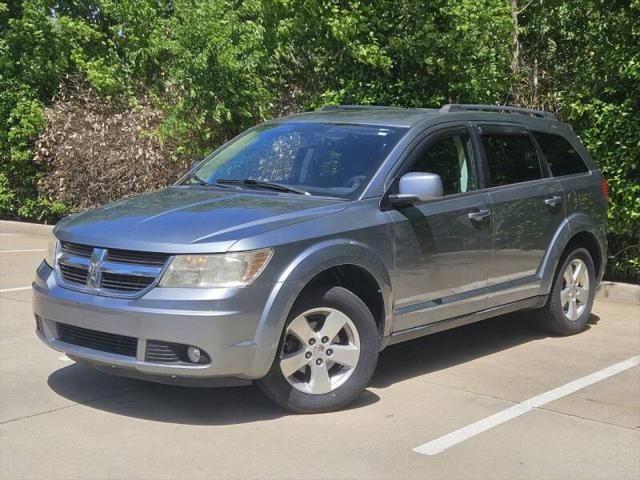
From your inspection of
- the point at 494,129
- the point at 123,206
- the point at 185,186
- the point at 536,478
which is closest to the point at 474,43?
the point at 494,129

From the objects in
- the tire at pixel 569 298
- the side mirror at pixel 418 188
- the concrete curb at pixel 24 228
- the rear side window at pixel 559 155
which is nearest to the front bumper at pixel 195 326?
the side mirror at pixel 418 188

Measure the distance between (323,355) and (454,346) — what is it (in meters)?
2.15

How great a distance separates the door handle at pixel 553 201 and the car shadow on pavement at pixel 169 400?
7.44 feet

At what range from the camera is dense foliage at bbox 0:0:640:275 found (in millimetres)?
9461

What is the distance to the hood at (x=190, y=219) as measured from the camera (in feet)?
16.4

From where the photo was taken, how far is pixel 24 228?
15312mm

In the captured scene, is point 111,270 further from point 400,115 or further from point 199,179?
point 400,115

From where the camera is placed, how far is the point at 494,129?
685cm

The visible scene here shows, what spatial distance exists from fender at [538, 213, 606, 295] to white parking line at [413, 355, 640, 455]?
0.82 m

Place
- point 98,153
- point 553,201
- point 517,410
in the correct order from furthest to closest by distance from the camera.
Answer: point 98,153 < point 553,201 < point 517,410

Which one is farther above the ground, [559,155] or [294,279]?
[559,155]

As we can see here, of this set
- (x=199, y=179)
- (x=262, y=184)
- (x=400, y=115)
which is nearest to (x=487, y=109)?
(x=400, y=115)

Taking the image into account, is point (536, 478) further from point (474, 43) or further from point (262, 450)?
point (474, 43)

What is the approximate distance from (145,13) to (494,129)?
8080mm
